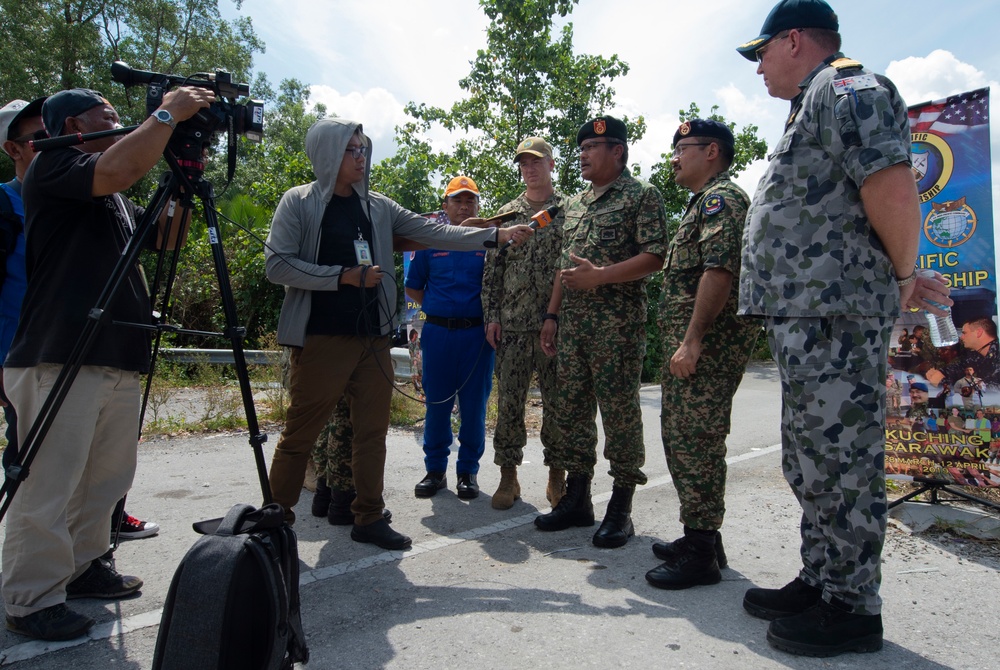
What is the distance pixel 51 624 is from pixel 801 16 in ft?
12.1

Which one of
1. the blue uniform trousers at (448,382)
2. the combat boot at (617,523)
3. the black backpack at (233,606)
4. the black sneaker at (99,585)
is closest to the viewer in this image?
the black backpack at (233,606)

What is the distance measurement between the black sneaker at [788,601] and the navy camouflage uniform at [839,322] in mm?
192

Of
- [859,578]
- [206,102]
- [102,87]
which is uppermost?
[102,87]

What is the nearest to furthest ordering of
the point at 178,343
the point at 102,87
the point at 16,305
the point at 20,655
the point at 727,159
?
the point at 20,655 < the point at 16,305 < the point at 727,159 < the point at 178,343 < the point at 102,87

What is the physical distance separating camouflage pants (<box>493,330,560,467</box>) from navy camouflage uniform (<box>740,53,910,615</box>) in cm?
199

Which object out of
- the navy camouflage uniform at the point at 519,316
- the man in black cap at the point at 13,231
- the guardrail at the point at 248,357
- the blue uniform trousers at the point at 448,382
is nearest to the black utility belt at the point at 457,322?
the blue uniform trousers at the point at 448,382

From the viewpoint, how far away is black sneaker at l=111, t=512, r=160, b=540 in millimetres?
3633

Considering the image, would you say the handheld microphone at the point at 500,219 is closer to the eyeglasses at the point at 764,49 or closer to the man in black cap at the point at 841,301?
the eyeglasses at the point at 764,49

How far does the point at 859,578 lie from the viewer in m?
2.46

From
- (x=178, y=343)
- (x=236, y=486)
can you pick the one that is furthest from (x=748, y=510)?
(x=178, y=343)

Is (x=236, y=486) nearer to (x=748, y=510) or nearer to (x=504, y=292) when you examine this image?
(x=504, y=292)

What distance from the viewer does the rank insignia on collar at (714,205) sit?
10.4 ft

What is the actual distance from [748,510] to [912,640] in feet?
5.47

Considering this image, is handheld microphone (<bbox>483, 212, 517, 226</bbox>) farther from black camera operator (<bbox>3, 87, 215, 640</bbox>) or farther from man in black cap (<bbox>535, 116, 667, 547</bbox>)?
black camera operator (<bbox>3, 87, 215, 640</bbox>)
